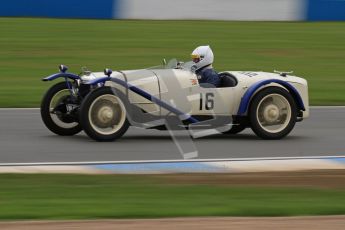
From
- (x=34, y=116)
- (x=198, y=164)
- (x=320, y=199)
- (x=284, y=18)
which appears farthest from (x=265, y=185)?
(x=284, y=18)

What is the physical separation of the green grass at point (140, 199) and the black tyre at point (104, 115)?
6.86 feet

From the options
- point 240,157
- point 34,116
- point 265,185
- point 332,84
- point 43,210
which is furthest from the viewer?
point 332,84

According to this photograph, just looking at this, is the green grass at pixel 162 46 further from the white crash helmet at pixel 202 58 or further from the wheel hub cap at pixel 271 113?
the white crash helmet at pixel 202 58

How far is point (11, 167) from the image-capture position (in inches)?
375

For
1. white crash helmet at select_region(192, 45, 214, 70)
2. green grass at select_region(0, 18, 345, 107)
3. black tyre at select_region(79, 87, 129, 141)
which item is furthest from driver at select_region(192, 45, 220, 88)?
green grass at select_region(0, 18, 345, 107)

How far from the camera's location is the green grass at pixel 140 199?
23.8 feet

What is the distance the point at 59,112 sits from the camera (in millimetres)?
11438

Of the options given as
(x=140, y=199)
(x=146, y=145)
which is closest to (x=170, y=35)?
(x=146, y=145)

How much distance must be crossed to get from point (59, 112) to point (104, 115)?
2.27ft

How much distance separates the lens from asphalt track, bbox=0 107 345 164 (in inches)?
408

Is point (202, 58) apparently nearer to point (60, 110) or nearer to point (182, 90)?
point (182, 90)

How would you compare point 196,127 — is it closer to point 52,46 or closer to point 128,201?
point 128,201

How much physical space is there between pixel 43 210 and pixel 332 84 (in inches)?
489

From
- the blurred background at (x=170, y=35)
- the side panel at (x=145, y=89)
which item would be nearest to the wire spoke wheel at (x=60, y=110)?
the side panel at (x=145, y=89)
